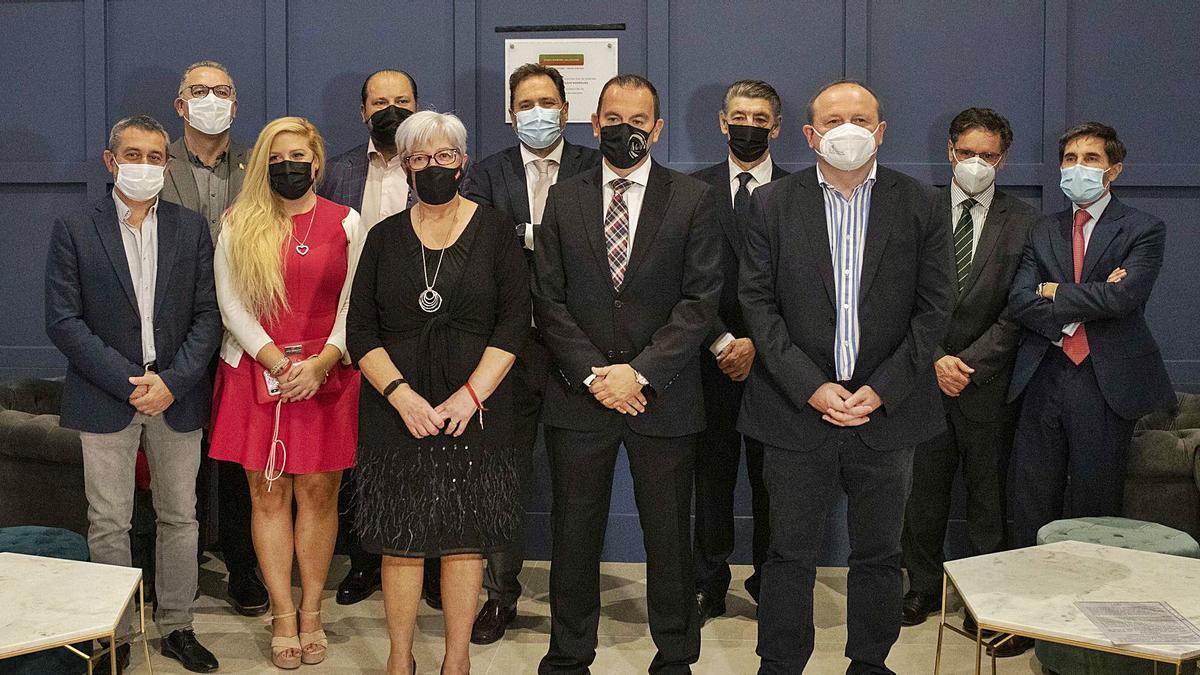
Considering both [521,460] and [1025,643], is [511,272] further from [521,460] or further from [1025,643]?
[1025,643]

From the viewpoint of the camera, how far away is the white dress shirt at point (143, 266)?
3.77 meters

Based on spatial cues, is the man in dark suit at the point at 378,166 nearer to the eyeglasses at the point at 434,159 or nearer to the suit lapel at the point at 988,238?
the eyeglasses at the point at 434,159

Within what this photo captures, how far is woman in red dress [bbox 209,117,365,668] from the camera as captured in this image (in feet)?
12.1

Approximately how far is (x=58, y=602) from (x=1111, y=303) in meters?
3.25

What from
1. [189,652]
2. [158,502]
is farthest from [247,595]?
[158,502]

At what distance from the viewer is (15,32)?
5234mm

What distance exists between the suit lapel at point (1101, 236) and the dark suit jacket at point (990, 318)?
0.22m

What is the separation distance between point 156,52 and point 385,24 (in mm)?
1020

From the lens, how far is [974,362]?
414 cm

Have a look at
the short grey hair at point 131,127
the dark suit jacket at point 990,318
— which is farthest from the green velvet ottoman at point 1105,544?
the short grey hair at point 131,127

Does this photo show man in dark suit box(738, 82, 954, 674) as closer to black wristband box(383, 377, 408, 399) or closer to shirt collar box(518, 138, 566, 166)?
shirt collar box(518, 138, 566, 166)

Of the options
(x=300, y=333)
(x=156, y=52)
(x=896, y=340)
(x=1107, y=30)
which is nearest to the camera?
(x=896, y=340)

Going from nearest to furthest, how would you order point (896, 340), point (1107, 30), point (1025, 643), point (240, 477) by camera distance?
point (896, 340) → point (1025, 643) → point (240, 477) → point (1107, 30)

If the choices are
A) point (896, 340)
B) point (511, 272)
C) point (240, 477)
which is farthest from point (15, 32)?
point (896, 340)
